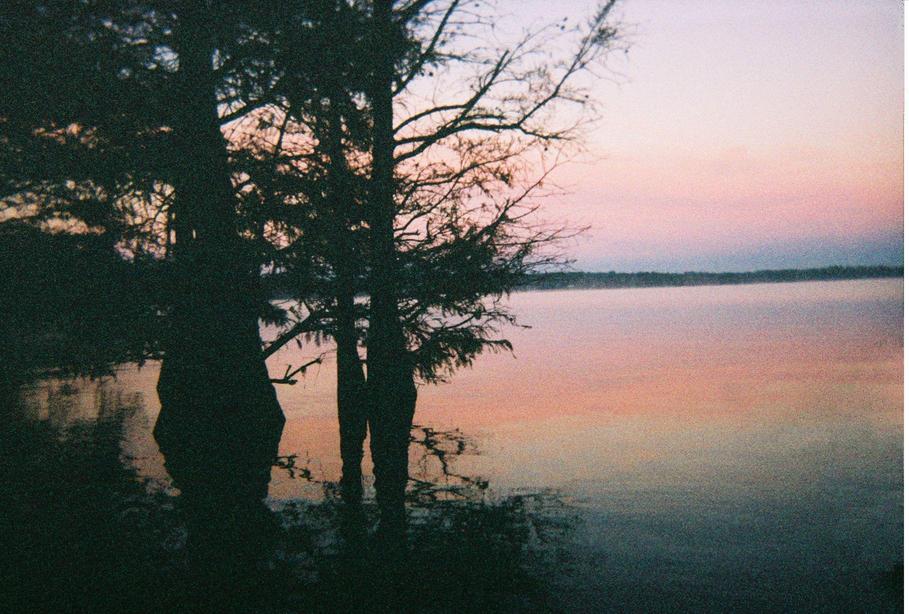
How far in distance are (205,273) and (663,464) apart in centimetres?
Result: 921

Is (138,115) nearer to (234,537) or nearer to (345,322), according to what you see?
(345,322)

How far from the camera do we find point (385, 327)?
13.3 meters

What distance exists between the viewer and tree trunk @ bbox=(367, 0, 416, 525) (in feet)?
36.9

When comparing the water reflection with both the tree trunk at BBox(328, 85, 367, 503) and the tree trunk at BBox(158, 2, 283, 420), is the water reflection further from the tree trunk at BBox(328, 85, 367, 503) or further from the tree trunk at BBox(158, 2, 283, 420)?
the tree trunk at BBox(328, 85, 367, 503)

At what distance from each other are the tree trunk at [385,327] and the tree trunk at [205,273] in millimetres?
2004

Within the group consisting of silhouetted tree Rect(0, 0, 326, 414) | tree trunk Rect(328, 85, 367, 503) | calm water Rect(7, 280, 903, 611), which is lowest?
calm water Rect(7, 280, 903, 611)

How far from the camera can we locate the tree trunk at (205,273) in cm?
891

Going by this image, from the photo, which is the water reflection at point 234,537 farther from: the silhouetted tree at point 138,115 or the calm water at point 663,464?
the silhouetted tree at point 138,115

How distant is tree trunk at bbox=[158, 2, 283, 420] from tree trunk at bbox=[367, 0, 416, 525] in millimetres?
2004

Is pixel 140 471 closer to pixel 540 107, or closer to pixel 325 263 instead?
pixel 325 263

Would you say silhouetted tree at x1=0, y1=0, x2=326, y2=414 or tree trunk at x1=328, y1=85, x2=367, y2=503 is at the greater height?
silhouetted tree at x1=0, y1=0, x2=326, y2=414

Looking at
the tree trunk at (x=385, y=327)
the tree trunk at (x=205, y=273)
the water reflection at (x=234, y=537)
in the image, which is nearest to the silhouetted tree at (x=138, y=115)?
the tree trunk at (x=205, y=273)

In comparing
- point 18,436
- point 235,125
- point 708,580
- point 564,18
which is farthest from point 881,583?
point 18,436

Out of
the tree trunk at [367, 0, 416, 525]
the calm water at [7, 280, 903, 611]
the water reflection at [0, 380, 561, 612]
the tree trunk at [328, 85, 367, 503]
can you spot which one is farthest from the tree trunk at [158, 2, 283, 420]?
the tree trunk at [367, 0, 416, 525]
